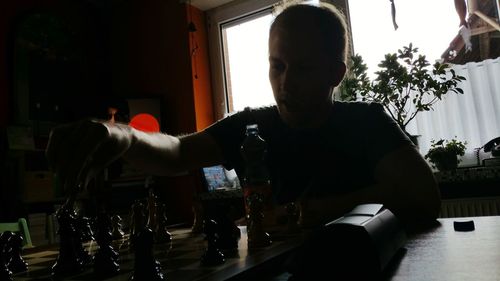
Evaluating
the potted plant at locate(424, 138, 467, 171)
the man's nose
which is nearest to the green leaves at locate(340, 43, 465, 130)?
the potted plant at locate(424, 138, 467, 171)

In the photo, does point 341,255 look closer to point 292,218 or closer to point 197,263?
point 197,263

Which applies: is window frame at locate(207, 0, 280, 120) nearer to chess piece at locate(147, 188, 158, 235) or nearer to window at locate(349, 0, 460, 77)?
window at locate(349, 0, 460, 77)

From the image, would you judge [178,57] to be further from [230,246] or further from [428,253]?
[428,253]

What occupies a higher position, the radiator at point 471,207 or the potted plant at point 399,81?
the potted plant at point 399,81

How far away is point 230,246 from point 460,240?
19.3 inches

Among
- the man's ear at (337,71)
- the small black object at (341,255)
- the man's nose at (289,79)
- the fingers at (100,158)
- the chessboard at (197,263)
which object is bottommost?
the chessboard at (197,263)

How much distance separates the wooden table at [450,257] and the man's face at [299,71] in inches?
26.9

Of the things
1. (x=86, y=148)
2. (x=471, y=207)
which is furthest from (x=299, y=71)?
(x=471, y=207)

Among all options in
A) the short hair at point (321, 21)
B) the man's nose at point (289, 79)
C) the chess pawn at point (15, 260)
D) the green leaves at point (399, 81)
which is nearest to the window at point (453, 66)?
the green leaves at point (399, 81)

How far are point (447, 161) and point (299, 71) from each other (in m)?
1.73

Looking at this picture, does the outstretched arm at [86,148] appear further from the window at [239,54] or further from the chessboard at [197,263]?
the window at [239,54]

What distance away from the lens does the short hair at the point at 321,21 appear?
4.86 ft

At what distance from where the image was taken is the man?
1.27 metres

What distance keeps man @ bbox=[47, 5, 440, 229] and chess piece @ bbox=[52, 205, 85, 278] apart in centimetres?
29
